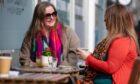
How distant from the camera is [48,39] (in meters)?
6.42

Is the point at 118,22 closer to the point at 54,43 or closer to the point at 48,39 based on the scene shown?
the point at 54,43

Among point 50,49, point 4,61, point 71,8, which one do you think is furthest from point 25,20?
point 4,61

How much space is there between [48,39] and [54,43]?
132mm

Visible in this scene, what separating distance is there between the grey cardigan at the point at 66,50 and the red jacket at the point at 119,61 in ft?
3.47

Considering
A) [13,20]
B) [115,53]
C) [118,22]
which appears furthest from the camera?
[13,20]

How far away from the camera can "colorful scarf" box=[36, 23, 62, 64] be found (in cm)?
629

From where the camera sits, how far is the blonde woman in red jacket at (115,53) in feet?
17.1

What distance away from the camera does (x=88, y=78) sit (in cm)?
542

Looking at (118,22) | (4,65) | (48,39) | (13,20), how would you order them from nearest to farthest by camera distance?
(4,65)
(118,22)
(48,39)
(13,20)

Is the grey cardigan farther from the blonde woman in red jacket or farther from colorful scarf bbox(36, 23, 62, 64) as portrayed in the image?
the blonde woman in red jacket

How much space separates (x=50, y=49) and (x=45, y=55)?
373 millimetres

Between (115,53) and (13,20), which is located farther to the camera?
(13,20)

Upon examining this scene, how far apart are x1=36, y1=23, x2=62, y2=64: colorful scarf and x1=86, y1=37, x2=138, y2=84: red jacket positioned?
3.41ft

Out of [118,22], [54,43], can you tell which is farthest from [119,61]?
[54,43]
